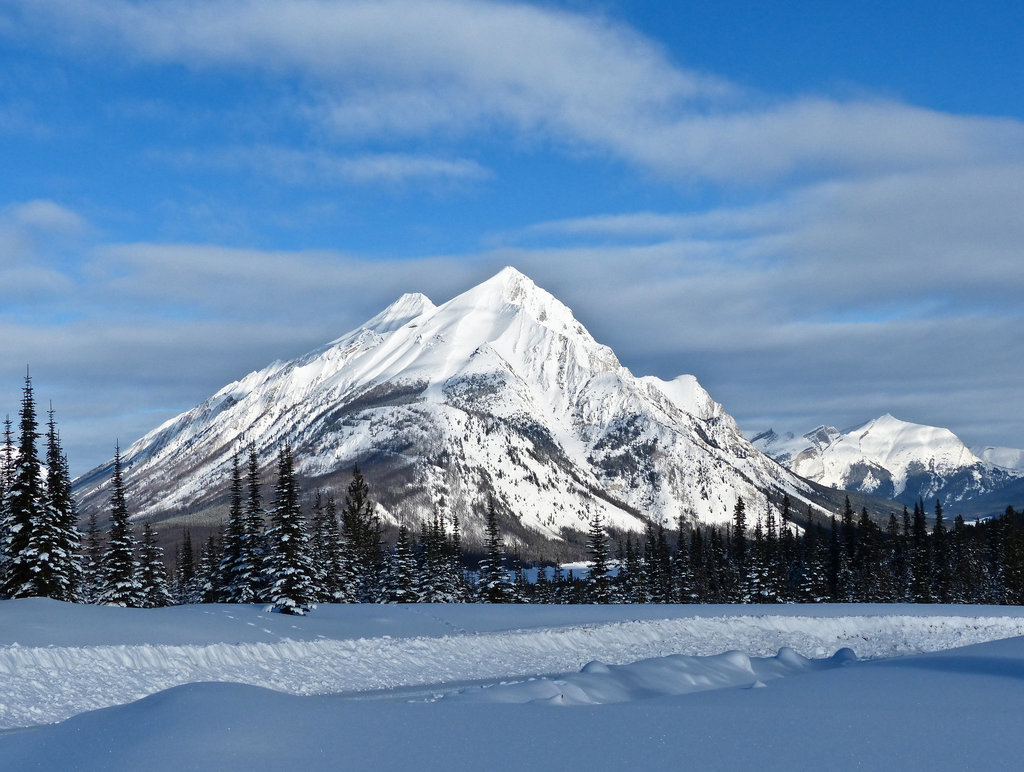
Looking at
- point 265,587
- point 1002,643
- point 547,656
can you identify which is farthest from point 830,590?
point 1002,643

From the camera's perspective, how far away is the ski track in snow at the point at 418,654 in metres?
22.2

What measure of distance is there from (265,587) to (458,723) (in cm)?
5036

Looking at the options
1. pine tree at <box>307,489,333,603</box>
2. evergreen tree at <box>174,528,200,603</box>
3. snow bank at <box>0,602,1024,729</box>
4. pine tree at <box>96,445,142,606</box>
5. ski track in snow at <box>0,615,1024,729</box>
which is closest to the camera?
ski track in snow at <box>0,615,1024,729</box>

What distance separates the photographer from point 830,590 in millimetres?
101062

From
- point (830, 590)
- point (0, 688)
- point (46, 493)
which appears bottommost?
point (830, 590)

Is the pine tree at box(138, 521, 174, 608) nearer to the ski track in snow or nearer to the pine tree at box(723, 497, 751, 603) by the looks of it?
the ski track in snow

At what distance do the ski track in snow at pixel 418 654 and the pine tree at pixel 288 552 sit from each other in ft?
57.7

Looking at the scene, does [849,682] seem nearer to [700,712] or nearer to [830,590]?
[700,712]

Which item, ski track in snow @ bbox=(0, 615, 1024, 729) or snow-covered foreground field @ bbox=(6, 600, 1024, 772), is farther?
ski track in snow @ bbox=(0, 615, 1024, 729)

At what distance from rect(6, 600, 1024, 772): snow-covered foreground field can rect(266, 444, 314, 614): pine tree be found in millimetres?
10582

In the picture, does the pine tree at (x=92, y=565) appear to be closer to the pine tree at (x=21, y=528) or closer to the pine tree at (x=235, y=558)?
the pine tree at (x=235, y=558)

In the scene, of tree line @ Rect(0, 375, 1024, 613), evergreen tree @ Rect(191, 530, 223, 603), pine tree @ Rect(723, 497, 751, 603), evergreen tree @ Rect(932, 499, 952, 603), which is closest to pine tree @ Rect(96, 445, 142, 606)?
tree line @ Rect(0, 375, 1024, 613)

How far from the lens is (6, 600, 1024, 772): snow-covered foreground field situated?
8977 mm

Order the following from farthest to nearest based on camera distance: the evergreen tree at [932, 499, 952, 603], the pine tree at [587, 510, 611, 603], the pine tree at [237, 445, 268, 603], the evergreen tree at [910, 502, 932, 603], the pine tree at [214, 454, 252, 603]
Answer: the evergreen tree at [932, 499, 952, 603] < the evergreen tree at [910, 502, 932, 603] < the pine tree at [587, 510, 611, 603] < the pine tree at [214, 454, 252, 603] < the pine tree at [237, 445, 268, 603]
